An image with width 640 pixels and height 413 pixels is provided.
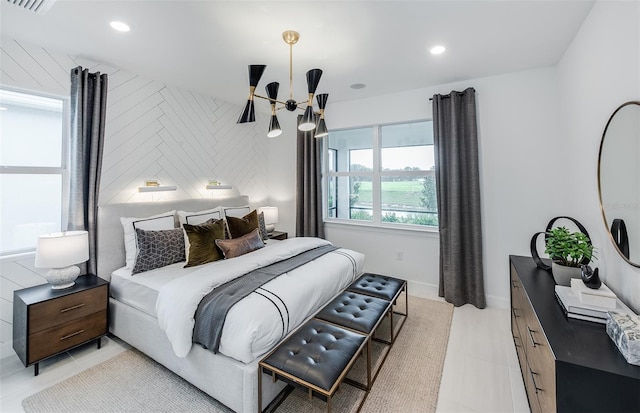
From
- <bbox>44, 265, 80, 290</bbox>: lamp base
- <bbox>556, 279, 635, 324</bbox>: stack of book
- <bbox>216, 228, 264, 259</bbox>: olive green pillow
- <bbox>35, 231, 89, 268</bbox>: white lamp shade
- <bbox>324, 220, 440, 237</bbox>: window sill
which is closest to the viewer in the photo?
<bbox>556, 279, 635, 324</bbox>: stack of book

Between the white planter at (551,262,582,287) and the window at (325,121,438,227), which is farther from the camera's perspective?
the window at (325,121,438,227)

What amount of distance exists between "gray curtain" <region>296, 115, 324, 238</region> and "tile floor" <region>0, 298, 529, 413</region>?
237 centimetres

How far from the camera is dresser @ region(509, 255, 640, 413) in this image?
1030 mm

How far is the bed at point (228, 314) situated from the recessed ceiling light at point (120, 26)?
5.36 feet

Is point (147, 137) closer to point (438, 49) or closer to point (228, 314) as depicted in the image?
point (228, 314)

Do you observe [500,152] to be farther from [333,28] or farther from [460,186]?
[333,28]

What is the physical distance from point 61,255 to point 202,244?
3.43 feet

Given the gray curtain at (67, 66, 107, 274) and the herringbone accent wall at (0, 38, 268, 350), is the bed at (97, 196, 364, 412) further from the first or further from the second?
the herringbone accent wall at (0, 38, 268, 350)

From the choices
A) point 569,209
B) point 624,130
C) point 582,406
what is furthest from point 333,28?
point 569,209

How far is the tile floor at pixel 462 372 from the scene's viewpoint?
183 cm

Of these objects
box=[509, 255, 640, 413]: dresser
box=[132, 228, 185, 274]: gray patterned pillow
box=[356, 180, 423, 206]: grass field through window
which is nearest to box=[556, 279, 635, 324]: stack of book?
box=[509, 255, 640, 413]: dresser

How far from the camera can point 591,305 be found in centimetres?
139

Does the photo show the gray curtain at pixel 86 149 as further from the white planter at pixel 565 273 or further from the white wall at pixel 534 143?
the white planter at pixel 565 273

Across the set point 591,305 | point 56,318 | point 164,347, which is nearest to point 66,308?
point 56,318
